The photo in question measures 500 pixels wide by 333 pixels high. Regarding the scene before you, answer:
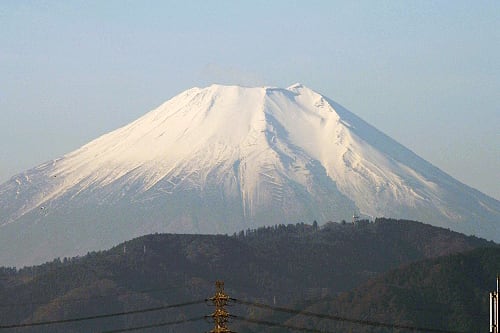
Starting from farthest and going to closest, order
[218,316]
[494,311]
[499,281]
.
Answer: [499,281]
[494,311]
[218,316]

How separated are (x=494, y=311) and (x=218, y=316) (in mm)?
14759

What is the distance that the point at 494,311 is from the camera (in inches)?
2997

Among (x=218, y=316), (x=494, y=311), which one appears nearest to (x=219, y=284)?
(x=218, y=316)

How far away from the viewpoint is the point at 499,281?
8275cm

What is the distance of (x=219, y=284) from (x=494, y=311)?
14486 mm

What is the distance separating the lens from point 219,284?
229 feet

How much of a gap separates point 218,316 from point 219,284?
1.52 metres

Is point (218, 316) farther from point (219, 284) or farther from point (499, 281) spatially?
point (499, 281)

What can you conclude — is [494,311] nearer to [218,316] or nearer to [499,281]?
[499,281]

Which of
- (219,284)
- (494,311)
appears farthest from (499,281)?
(219,284)

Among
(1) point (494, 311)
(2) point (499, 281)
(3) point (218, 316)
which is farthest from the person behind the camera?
(2) point (499, 281)

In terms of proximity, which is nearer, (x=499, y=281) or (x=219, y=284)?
(x=219, y=284)

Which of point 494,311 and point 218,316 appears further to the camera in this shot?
point 494,311

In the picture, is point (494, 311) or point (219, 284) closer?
point (219, 284)
